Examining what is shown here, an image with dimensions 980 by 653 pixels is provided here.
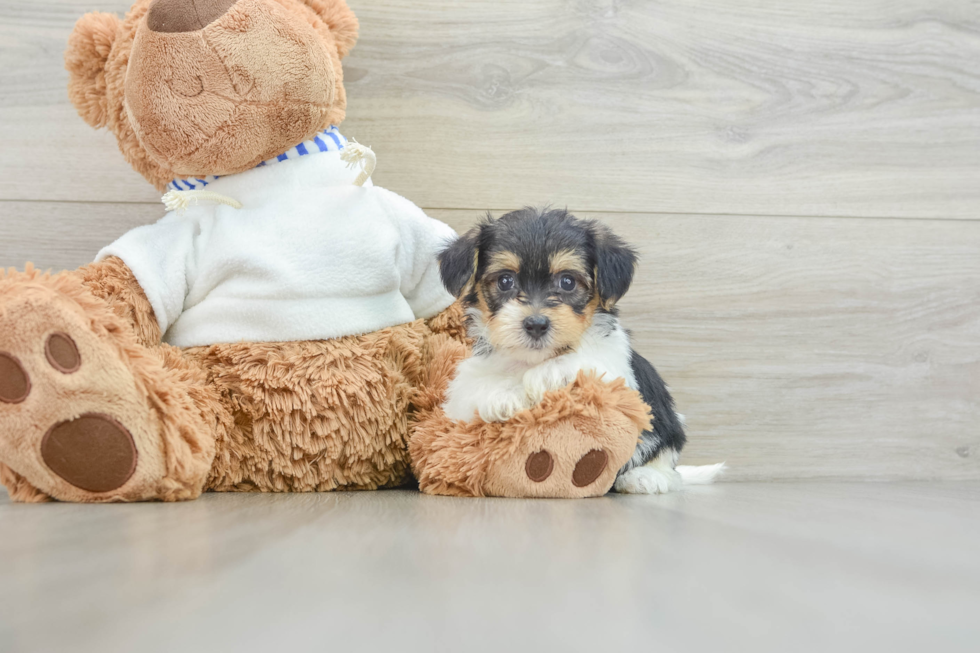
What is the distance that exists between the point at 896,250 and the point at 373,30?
4.70 feet

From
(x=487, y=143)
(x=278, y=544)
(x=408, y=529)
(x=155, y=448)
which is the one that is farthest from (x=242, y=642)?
(x=487, y=143)

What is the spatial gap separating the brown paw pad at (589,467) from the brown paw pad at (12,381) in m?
0.84

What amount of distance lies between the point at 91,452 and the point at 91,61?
2.63ft

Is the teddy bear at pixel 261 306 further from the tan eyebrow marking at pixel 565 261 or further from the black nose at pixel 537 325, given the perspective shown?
the tan eyebrow marking at pixel 565 261

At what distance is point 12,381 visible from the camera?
102 cm

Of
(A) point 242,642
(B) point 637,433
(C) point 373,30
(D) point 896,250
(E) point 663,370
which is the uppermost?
(C) point 373,30

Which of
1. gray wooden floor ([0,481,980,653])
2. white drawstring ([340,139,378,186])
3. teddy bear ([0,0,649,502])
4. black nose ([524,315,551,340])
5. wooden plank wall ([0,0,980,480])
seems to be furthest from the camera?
wooden plank wall ([0,0,980,480])

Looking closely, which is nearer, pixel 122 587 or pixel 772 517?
pixel 122 587

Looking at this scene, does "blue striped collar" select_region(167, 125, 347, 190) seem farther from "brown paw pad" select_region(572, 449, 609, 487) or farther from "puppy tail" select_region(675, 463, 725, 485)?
"puppy tail" select_region(675, 463, 725, 485)

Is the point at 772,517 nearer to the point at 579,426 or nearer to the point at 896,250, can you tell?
the point at 579,426

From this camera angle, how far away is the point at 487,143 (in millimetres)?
1755

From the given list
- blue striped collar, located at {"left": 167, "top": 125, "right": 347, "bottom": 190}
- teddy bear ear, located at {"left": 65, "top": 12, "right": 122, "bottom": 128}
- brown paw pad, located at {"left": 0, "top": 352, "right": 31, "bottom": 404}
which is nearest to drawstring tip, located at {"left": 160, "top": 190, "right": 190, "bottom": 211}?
blue striped collar, located at {"left": 167, "top": 125, "right": 347, "bottom": 190}

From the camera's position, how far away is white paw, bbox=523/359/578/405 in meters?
1.24

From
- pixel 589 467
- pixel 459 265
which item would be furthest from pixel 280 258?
pixel 589 467
